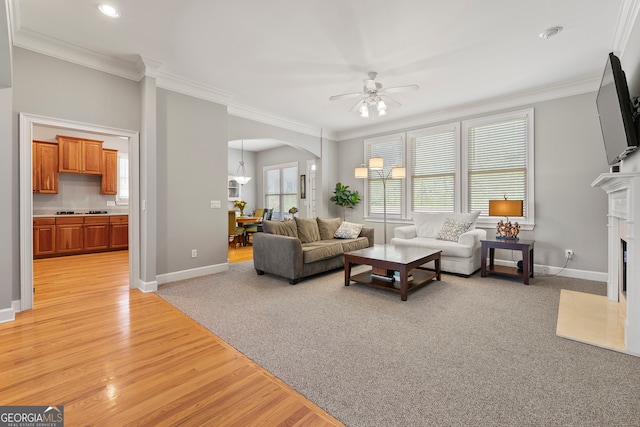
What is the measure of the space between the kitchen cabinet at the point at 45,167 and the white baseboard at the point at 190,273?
13.7 ft

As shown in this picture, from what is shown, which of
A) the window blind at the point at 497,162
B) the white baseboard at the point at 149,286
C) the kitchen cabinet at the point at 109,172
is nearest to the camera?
the white baseboard at the point at 149,286

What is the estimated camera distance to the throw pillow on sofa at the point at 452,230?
4.81 meters

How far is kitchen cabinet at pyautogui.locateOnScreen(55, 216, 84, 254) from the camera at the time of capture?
232 inches

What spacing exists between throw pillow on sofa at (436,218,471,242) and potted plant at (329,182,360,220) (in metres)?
2.23

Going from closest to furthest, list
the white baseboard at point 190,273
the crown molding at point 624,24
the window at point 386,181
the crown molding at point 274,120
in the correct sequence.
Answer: the crown molding at point 624,24 < the white baseboard at point 190,273 < the crown molding at point 274,120 < the window at point 386,181

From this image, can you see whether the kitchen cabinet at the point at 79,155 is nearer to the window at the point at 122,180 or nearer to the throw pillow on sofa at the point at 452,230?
the window at the point at 122,180

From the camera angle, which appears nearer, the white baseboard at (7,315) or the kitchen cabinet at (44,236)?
the white baseboard at (7,315)

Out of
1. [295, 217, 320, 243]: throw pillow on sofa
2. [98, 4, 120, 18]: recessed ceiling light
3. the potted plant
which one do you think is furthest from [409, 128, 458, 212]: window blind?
[98, 4, 120, 18]: recessed ceiling light

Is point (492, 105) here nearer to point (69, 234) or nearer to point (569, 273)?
point (569, 273)

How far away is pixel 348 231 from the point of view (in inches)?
210

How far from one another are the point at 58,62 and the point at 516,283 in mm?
6295

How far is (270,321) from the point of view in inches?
111

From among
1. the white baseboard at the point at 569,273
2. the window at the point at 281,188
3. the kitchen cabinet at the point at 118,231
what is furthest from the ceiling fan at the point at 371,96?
the kitchen cabinet at the point at 118,231

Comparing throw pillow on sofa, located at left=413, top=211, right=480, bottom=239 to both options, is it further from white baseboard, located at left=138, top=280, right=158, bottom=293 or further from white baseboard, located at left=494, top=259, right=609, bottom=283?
white baseboard, located at left=138, top=280, right=158, bottom=293
